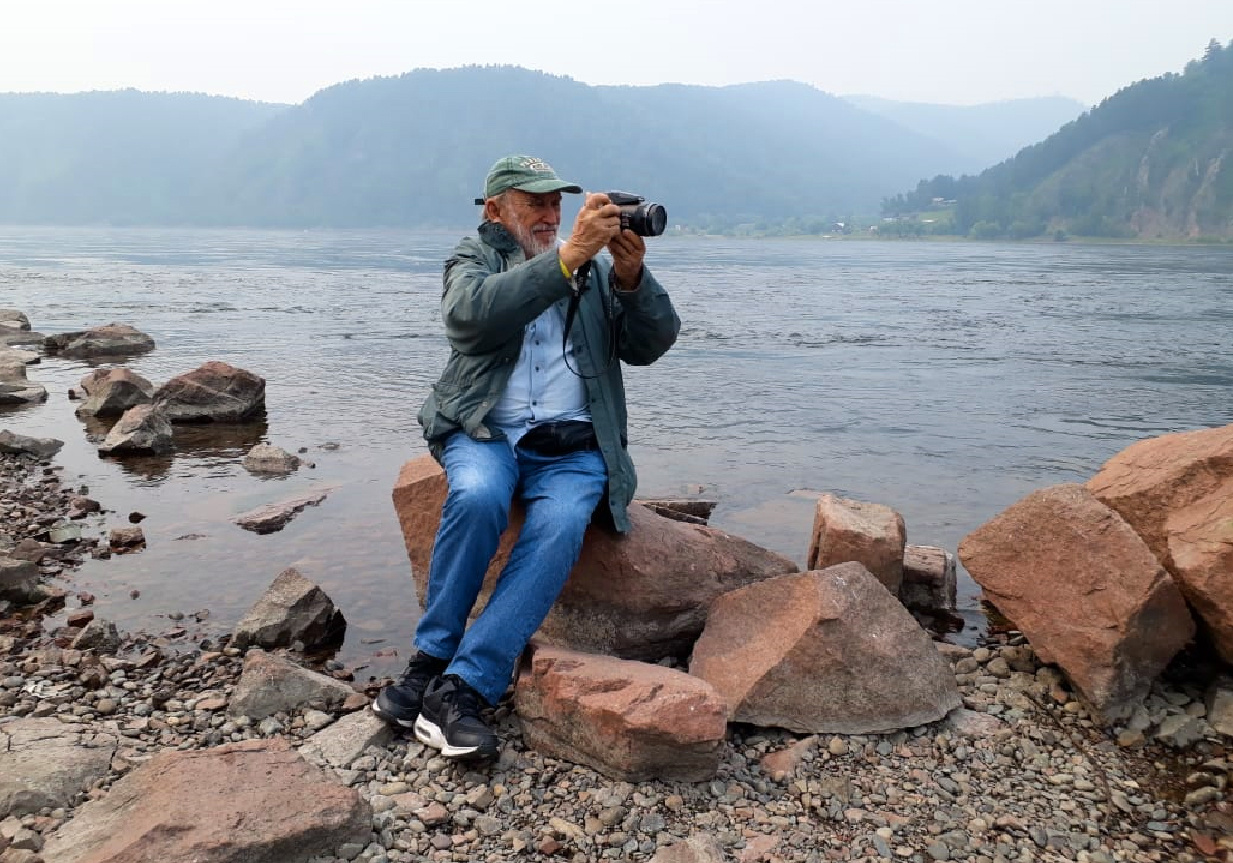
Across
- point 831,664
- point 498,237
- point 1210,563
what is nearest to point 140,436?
point 498,237

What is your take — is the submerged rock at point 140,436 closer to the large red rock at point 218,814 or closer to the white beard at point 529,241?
the white beard at point 529,241

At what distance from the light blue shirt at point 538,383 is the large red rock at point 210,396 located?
9.01 meters

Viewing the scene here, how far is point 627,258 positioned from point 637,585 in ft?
5.32

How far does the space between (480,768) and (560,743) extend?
0.34 meters

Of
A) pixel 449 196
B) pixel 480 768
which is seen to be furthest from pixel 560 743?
pixel 449 196

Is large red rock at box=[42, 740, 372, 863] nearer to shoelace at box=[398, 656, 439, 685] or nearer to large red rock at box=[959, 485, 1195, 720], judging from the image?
shoelace at box=[398, 656, 439, 685]

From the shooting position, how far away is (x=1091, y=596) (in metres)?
4.63

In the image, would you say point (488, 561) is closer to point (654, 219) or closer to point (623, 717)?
point (623, 717)

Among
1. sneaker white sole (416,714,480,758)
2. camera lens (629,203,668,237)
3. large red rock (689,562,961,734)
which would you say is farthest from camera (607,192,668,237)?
sneaker white sole (416,714,480,758)

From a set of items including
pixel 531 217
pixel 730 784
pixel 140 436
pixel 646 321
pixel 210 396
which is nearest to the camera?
pixel 730 784

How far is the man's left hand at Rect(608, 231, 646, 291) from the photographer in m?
4.19

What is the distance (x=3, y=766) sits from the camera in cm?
372

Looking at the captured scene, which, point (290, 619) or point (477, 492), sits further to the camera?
point (290, 619)

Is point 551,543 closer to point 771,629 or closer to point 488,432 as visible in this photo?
point 488,432
